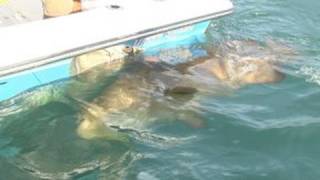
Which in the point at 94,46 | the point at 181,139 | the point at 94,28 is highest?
the point at 94,28

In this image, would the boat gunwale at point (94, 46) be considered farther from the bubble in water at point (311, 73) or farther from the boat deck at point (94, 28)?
the bubble in water at point (311, 73)

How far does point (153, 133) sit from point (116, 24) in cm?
103

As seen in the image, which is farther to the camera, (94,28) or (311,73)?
(311,73)

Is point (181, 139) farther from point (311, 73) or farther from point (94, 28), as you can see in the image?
point (311, 73)

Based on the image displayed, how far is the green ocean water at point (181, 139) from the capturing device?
4.41 meters

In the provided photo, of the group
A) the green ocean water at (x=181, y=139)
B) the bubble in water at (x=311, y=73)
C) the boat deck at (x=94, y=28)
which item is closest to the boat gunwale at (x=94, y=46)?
the boat deck at (x=94, y=28)

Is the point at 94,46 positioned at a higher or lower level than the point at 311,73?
higher

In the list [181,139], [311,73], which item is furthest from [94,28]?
[311,73]

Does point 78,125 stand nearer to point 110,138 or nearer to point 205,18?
point 110,138

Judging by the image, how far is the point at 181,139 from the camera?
4.79 metres

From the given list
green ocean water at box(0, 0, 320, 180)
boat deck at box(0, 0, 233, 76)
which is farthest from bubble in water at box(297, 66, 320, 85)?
boat deck at box(0, 0, 233, 76)

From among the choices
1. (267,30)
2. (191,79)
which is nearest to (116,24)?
(191,79)

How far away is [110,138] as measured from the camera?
4.77 meters

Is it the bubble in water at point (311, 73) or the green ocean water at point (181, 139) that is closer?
the green ocean water at point (181, 139)
